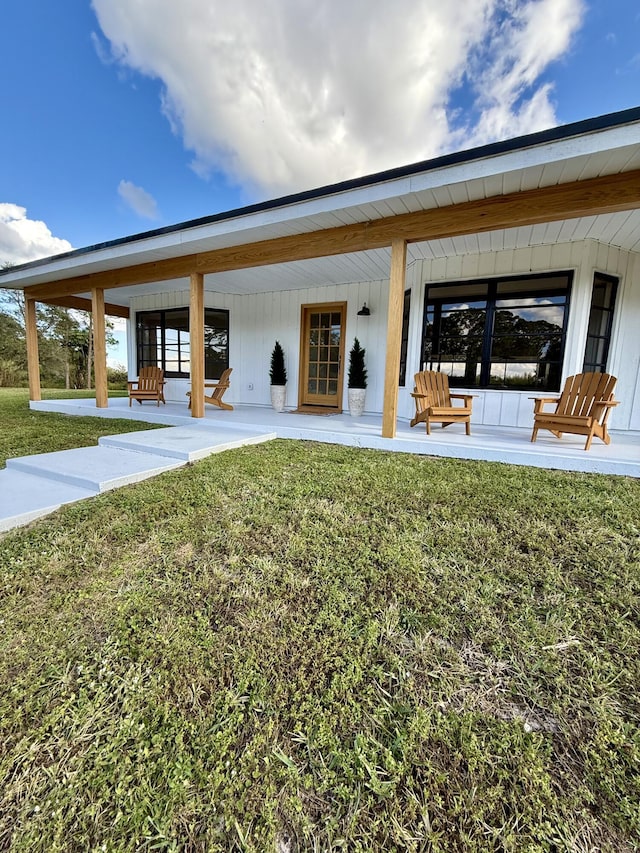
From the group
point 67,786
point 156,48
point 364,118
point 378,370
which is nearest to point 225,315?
point 378,370

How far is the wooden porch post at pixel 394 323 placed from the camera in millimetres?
3912

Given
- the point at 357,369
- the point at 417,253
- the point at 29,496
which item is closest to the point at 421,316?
the point at 417,253

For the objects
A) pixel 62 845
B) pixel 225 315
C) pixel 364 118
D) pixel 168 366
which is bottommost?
pixel 62 845

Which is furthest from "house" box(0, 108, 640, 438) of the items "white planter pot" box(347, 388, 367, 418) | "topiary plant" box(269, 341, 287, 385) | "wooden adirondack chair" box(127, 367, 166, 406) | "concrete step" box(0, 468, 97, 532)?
"concrete step" box(0, 468, 97, 532)

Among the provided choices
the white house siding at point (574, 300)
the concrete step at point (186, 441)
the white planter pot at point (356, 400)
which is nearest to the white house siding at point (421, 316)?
the white house siding at point (574, 300)

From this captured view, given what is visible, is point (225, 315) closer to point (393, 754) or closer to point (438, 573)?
point (438, 573)

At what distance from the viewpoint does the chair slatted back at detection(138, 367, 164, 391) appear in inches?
296

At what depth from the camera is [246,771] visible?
1.15 metres

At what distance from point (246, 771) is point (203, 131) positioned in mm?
11931

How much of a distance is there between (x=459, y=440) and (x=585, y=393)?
4.81 feet

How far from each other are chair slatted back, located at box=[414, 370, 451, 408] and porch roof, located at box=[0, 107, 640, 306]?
5.17 ft

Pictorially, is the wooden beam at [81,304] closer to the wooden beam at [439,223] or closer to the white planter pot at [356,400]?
the wooden beam at [439,223]

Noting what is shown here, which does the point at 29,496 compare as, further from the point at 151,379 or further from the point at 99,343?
the point at 151,379

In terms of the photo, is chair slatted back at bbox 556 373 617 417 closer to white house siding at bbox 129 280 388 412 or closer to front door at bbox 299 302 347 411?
white house siding at bbox 129 280 388 412
